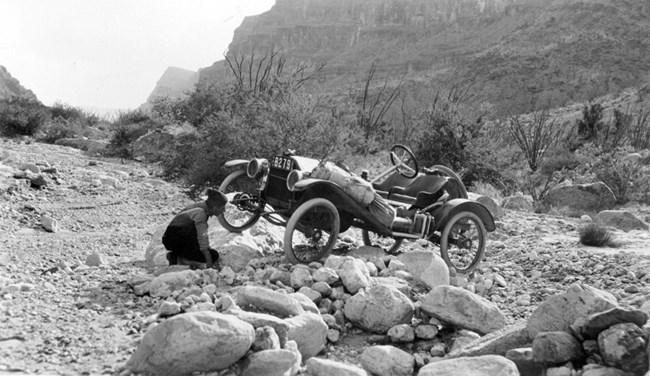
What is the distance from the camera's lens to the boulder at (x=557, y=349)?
12.1 feet

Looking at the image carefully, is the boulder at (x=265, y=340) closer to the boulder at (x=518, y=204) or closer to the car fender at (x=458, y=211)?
the car fender at (x=458, y=211)

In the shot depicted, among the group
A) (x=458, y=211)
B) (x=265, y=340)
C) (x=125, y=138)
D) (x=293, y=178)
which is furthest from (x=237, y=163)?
(x=125, y=138)

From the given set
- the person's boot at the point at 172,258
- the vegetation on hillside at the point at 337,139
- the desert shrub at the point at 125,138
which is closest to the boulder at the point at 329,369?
the person's boot at the point at 172,258

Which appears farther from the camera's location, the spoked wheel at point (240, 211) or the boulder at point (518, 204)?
the boulder at point (518, 204)

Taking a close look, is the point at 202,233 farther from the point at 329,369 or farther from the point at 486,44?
the point at 486,44

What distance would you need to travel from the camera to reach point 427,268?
19.1 ft

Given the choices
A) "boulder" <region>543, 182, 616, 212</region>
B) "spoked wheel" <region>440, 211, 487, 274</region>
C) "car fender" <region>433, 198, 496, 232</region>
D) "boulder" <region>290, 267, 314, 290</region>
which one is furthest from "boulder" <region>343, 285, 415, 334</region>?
"boulder" <region>543, 182, 616, 212</region>

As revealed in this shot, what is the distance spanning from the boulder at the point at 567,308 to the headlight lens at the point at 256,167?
3.62m

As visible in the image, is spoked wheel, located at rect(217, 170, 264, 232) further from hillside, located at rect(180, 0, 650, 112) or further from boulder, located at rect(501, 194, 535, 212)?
hillside, located at rect(180, 0, 650, 112)

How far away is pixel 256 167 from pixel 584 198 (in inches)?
373

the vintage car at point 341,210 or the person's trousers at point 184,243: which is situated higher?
the vintage car at point 341,210

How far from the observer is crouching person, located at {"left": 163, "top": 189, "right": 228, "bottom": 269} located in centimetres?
604

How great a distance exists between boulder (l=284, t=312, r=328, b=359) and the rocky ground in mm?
180

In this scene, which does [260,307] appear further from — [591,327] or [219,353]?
[591,327]
